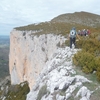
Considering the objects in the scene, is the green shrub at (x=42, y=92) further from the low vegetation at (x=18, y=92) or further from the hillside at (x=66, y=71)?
the low vegetation at (x=18, y=92)

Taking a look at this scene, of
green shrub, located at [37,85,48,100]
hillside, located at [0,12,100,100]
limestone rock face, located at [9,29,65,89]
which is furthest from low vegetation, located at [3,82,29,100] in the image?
A: green shrub, located at [37,85,48,100]

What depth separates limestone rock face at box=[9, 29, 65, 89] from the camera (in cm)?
2984

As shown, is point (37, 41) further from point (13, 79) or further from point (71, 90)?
point (71, 90)

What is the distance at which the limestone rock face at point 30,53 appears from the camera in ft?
97.9

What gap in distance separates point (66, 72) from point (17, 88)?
3052 centimetres

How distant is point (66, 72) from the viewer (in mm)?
12656

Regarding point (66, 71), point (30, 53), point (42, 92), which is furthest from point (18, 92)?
point (42, 92)

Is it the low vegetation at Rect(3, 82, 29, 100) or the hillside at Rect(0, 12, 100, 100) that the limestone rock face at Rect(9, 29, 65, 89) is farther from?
the low vegetation at Rect(3, 82, 29, 100)

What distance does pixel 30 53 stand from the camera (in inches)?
1528

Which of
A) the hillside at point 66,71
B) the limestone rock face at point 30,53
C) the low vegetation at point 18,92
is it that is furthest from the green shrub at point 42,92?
the low vegetation at point 18,92

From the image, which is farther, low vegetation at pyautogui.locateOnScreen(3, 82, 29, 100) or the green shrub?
low vegetation at pyautogui.locateOnScreen(3, 82, 29, 100)

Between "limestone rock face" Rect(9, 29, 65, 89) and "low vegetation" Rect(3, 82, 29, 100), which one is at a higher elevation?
"limestone rock face" Rect(9, 29, 65, 89)

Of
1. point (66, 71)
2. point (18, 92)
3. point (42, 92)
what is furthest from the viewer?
point (18, 92)

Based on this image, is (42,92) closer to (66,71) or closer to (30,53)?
(66,71)
